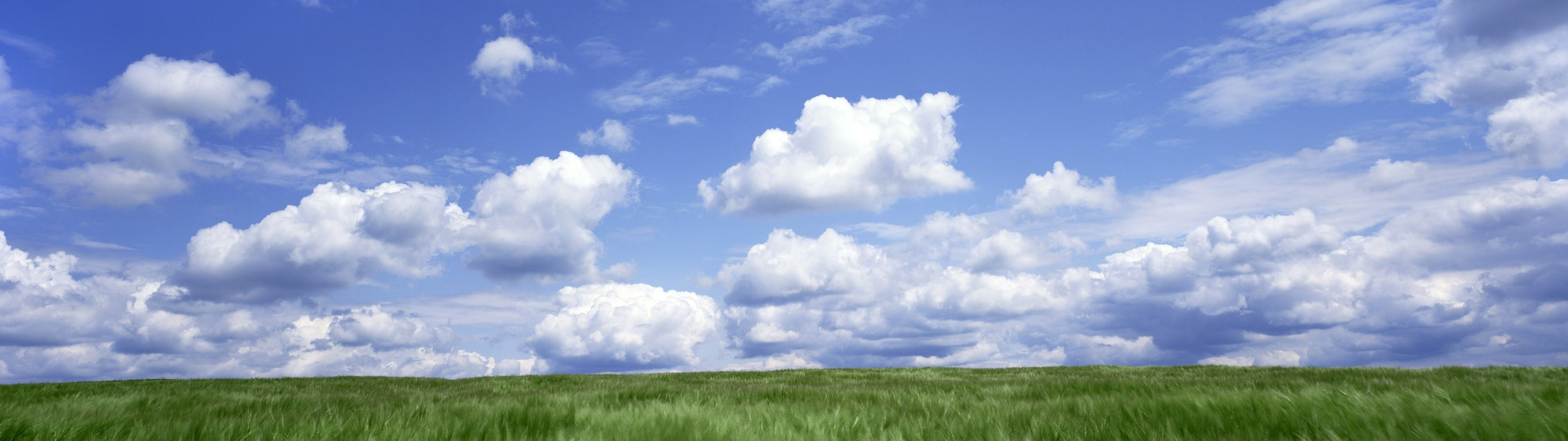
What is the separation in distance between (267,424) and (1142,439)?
16.9 feet

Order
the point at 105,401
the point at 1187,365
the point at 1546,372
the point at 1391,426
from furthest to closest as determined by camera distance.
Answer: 1. the point at 1187,365
2. the point at 1546,372
3. the point at 105,401
4. the point at 1391,426

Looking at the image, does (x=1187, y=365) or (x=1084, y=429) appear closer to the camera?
(x=1084, y=429)

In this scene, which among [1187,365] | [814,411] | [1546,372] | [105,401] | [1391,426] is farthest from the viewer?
[1187,365]

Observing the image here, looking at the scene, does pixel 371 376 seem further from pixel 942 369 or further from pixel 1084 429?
pixel 1084 429

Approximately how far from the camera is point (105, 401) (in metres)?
6.44

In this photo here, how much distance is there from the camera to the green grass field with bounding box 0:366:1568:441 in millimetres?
3629

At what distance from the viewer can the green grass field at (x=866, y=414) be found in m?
3.63

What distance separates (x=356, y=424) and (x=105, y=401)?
13.2 ft

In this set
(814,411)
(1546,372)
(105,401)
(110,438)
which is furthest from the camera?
(1546,372)

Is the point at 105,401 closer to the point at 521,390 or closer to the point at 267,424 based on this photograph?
the point at 267,424

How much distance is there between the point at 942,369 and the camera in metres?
17.9

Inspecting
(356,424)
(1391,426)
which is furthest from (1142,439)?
(356,424)

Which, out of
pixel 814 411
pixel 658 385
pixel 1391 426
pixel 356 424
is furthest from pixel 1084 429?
→ pixel 658 385

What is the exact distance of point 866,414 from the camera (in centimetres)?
509
